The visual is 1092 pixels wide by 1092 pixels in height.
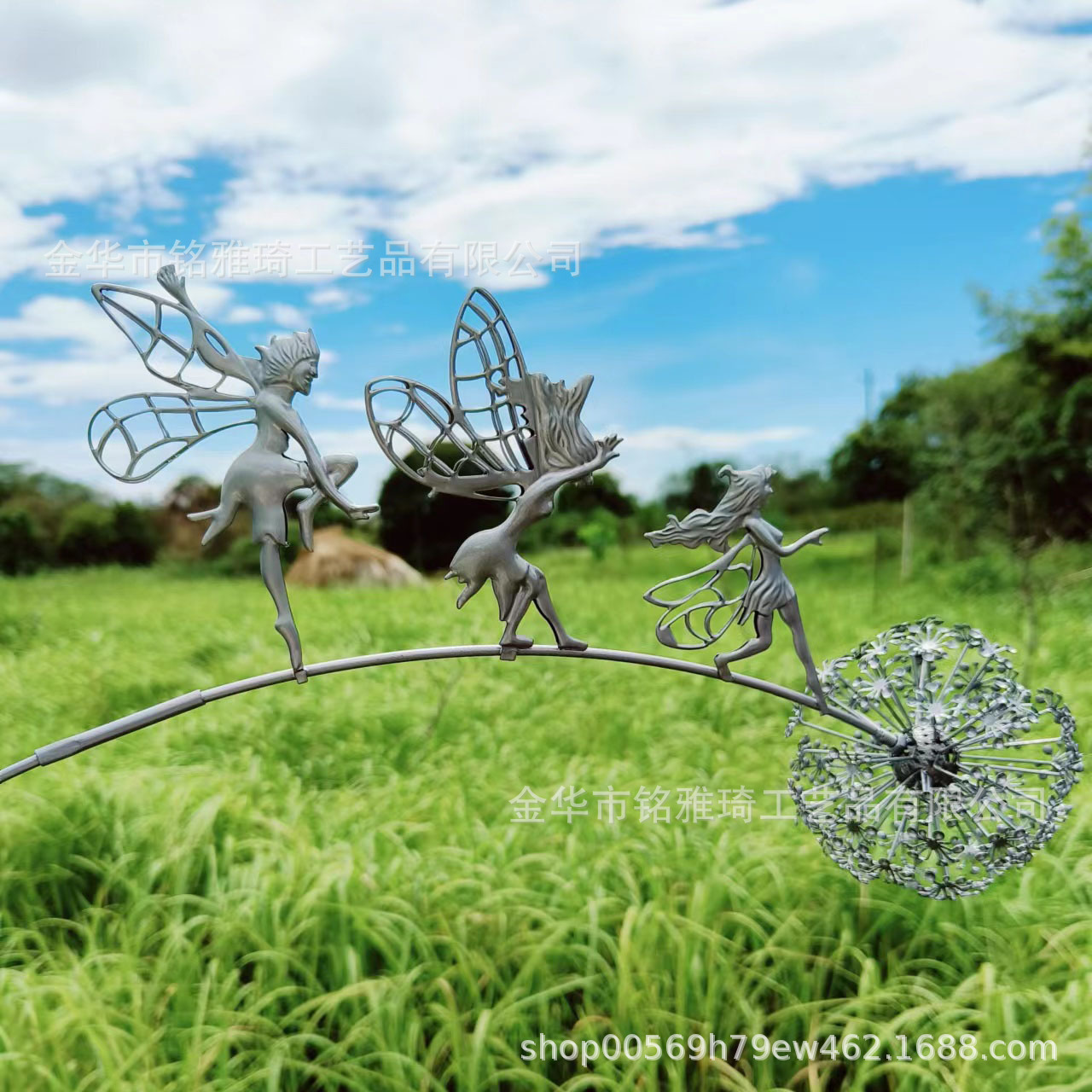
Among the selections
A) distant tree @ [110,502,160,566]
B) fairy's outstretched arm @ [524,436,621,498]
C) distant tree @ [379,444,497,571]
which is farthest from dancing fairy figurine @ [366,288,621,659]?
distant tree @ [110,502,160,566]

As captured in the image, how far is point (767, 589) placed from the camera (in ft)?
4.52

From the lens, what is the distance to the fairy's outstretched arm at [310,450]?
1.33 meters

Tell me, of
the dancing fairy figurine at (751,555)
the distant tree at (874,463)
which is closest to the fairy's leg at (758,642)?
the dancing fairy figurine at (751,555)

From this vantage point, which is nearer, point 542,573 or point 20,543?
point 542,573

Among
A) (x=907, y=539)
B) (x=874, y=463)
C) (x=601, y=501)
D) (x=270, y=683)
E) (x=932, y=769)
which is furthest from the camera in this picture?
(x=874, y=463)

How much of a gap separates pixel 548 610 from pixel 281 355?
1.63ft

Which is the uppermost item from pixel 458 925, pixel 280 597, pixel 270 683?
pixel 280 597

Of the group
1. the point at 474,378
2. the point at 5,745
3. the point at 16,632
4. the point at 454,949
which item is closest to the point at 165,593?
the point at 16,632

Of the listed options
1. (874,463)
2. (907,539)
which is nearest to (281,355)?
(907,539)

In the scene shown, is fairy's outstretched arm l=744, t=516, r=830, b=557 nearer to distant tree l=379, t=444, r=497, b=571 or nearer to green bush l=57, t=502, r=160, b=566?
distant tree l=379, t=444, r=497, b=571

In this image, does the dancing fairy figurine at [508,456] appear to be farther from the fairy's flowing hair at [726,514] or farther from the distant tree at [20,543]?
the distant tree at [20,543]

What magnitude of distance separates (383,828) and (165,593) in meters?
4.22

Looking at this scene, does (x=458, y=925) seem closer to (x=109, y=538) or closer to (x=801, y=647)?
(x=801, y=647)

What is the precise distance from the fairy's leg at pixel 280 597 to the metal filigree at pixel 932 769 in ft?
2.48
